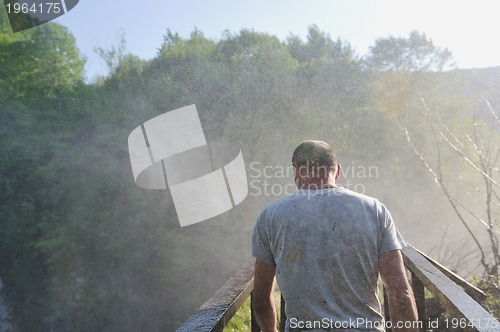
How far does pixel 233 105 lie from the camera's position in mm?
20188

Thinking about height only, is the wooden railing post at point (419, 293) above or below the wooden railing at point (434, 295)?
below

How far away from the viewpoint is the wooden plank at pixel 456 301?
1138mm

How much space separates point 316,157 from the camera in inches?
57.7

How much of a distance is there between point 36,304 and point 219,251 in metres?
8.30

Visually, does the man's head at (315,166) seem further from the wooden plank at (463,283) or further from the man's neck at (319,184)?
the wooden plank at (463,283)

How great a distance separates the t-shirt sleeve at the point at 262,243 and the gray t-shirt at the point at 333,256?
66 millimetres

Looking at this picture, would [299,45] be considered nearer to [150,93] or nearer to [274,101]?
[274,101]

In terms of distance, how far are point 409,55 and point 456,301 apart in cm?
2279

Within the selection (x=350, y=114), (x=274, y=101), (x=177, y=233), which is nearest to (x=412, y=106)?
(x=350, y=114)

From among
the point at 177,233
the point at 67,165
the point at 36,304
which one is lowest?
the point at 36,304

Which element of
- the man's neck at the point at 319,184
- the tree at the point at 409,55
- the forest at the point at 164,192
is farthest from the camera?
the tree at the point at 409,55

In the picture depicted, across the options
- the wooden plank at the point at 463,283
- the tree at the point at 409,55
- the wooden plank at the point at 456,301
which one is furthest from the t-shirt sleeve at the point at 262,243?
the tree at the point at 409,55

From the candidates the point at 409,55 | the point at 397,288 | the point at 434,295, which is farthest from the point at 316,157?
the point at 409,55

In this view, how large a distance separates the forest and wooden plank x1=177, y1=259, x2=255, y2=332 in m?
15.9
